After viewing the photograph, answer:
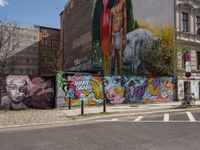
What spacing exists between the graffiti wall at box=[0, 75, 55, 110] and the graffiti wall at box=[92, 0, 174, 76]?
36.8 ft

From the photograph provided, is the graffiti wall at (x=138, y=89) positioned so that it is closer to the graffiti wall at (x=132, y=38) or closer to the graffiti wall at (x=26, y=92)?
the graffiti wall at (x=132, y=38)

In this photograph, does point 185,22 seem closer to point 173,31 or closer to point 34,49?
point 173,31

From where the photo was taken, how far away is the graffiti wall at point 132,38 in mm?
25672

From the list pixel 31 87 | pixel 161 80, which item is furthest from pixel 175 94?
pixel 31 87

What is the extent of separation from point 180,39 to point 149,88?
21.4 feet

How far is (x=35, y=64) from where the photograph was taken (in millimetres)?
87562

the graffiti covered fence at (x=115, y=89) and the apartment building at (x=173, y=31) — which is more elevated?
the apartment building at (x=173, y=31)

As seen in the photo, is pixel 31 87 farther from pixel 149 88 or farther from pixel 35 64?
pixel 35 64

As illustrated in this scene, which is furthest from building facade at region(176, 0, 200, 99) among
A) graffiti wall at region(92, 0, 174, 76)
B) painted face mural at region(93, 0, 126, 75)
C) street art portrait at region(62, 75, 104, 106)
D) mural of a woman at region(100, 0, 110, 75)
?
mural of a woman at region(100, 0, 110, 75)

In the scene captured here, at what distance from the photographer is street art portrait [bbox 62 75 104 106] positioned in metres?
18.9

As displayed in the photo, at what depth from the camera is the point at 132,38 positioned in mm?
29312

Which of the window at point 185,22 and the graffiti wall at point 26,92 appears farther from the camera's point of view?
the window at point 185,22

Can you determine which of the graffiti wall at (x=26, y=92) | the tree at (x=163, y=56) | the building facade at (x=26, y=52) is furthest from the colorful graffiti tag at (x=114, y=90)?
the building facade at (x=26, y=52)

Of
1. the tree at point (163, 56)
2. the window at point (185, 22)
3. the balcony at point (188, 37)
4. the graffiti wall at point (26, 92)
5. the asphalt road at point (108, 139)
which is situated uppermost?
the window at point (185, 22)
